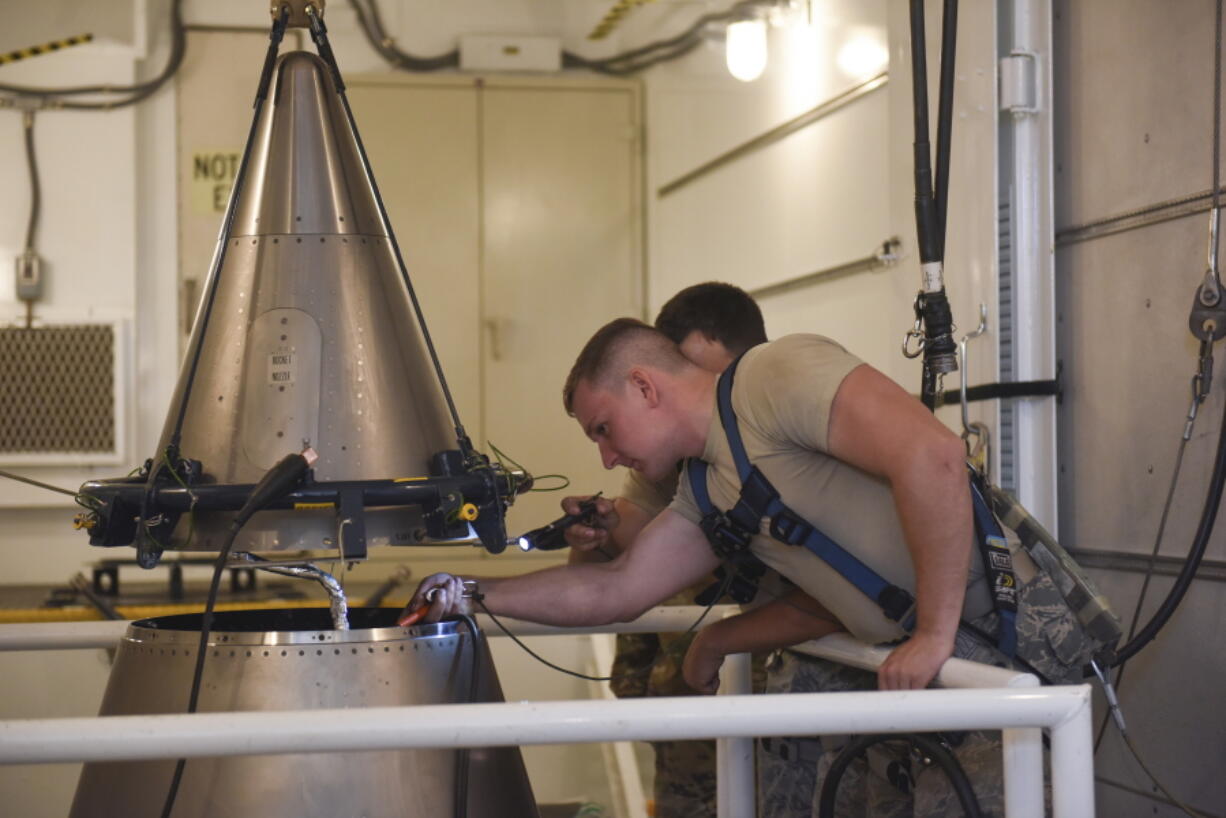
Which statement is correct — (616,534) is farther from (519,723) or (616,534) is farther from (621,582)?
(519,723)

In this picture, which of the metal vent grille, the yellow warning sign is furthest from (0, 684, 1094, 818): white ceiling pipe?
the yellow warning sign

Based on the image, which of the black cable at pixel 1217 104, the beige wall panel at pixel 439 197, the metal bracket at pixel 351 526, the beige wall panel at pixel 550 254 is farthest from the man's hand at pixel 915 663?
the beige wall panel at pixel 439 197

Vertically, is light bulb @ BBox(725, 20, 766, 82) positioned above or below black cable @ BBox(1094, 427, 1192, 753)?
above

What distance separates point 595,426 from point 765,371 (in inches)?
16.6

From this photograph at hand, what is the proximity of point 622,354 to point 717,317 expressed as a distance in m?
0.54

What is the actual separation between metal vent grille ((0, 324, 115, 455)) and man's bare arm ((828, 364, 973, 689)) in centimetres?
347

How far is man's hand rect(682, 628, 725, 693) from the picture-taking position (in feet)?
6.96

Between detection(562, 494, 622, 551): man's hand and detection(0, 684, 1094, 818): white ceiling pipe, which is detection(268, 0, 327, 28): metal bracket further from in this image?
detection(0, 684, 1094, 818): white ceiling pipe

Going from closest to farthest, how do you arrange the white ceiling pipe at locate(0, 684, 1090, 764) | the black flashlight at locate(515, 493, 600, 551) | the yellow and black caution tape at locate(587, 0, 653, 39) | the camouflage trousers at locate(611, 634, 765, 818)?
1. the white ceiling pipe at locate(0, 684, 1090, 764)
2. the black flashlight at locate(515, 493, 600, 551)
3. the camouflage trousers at locate(611, 634, 765, 818)
4. the yellow and black caution tape at locate(587, 0, 653, 39)

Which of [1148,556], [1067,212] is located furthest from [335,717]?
[1067,212]

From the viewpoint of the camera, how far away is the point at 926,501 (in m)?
1.67

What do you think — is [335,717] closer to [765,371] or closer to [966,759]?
[765,371]

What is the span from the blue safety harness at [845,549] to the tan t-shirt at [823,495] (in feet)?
0.07

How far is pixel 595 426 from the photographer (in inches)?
86.0
